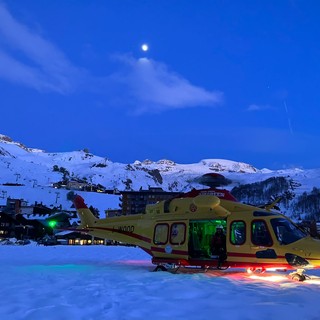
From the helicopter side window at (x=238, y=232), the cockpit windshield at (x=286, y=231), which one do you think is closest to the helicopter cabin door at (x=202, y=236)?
the helicopter side window at (x=238, y=232)

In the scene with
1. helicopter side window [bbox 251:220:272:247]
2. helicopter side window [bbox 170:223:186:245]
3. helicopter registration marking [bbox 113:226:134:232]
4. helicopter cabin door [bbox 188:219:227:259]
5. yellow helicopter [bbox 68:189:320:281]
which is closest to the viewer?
yellow helicopter [bbox 68:189:320:281]

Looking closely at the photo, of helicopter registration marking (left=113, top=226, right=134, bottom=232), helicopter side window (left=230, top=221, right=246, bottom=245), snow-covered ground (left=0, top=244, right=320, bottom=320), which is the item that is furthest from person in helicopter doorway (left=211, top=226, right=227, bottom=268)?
helicopter registration marking (left=113, top=226, right=134, bottom=232)

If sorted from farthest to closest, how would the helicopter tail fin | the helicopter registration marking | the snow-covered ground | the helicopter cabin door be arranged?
the helicopter tail fin
the helicopter registration marking
the helicopter cabin door
the snow-covered ground

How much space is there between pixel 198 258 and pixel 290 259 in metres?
3.37

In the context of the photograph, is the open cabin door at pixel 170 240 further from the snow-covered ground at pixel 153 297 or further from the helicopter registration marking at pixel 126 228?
the snow-covered ground at pixel 153 297

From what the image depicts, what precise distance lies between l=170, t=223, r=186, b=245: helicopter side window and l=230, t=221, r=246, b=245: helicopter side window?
5.87ft

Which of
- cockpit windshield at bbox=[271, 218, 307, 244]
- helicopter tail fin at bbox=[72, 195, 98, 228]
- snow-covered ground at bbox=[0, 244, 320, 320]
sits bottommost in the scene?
snow-covered ground at bbox=[0, 244, 320, 320]

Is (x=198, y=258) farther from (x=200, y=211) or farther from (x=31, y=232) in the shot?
(x=31, y=232)

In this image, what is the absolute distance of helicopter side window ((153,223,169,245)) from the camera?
1455 cm

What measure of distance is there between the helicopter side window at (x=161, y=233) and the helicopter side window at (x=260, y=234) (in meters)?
3.32

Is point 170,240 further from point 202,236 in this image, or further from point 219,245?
point 219,245

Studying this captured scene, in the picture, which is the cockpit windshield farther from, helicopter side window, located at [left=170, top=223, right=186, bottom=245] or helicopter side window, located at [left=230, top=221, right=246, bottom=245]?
helicopter side window, located at [left=170, top=223, right=186, bottom=245]

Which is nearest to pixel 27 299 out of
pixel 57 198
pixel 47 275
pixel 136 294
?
pixel 136 294

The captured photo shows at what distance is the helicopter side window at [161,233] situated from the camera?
14.6 m
